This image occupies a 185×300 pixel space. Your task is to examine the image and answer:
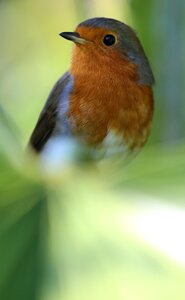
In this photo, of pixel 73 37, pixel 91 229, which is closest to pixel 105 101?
pixel 73 37

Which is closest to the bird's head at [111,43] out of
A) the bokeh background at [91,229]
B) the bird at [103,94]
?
the bird at [103,94]

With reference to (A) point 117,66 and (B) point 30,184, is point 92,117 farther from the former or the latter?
(B) point 30,184

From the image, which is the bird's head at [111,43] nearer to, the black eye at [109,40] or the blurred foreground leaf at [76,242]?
the black eye at [109,40]

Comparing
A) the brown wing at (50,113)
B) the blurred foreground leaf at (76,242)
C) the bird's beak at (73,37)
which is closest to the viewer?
the blurred foreground leaf at (76,242)

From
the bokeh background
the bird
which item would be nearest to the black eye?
the bird

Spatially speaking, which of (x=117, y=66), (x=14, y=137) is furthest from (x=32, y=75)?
(x=14, y=137)

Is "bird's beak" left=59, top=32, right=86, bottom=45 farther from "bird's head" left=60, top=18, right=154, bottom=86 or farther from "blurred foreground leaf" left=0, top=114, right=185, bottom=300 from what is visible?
"blurred foreground leaf" left=0, top=114, right=185, bottom=300
